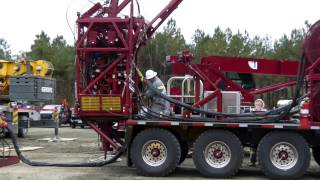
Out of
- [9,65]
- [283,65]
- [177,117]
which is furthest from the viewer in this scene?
[9,65]

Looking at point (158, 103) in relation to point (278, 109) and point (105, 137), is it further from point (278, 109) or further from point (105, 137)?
point (278, 109)

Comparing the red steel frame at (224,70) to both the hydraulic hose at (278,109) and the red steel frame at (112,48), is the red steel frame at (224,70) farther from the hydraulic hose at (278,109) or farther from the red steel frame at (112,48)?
the red steel frame at (112,48)

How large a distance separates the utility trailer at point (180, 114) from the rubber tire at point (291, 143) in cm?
2

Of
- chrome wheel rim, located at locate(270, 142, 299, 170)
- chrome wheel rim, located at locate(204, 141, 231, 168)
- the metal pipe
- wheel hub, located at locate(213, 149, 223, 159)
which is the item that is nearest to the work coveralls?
the metal pipe

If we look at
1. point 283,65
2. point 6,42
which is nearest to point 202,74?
point 283,65

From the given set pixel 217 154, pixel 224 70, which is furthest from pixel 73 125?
pixel 217 154

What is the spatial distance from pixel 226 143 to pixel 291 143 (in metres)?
1.29

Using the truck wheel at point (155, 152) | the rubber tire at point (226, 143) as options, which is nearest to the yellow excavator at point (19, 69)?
the truck wheel at point (155, 152)

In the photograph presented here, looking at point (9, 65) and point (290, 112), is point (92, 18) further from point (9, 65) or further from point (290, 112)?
point (9, 65)

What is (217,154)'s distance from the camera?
40.8ft

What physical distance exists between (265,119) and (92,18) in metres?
4.31

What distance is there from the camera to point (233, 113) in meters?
13.1

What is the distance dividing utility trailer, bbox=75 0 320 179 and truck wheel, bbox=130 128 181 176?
0.07ft

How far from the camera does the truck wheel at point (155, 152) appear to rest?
1255cm
